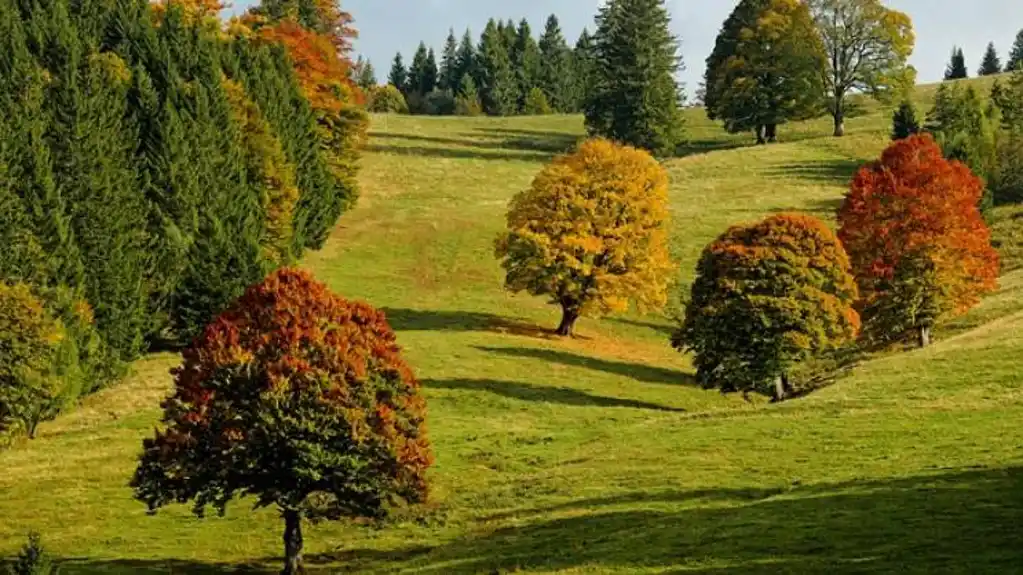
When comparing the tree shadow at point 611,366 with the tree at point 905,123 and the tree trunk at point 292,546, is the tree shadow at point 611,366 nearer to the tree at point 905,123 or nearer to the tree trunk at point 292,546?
the tree trunk at point 292,546

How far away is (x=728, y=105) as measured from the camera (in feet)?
401

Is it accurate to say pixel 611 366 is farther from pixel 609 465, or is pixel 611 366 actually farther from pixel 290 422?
pixel 290 422

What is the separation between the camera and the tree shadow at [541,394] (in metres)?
53.7

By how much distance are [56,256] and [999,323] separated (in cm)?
4731

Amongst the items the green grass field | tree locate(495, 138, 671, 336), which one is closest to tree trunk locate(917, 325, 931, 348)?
the green grass field

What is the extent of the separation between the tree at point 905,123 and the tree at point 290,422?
85549 millimetres

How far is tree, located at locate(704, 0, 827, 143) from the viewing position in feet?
385

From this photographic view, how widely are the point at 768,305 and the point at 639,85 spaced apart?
69159mm

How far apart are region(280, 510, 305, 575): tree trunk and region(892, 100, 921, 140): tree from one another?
288ft

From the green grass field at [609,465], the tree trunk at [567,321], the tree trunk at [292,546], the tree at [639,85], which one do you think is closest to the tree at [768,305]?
the green grass field at [609,465]

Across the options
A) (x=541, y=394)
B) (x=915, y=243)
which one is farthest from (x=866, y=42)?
(x=541, y=394)

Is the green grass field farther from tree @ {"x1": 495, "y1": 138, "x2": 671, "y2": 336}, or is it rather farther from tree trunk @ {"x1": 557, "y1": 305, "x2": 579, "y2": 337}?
tree @ {"x1": 495, "y1": 138, "x2": 671, "y2": 336}

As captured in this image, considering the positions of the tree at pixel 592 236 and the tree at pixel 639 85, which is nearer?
the tree at pixel 592 236

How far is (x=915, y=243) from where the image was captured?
199 ft
